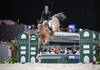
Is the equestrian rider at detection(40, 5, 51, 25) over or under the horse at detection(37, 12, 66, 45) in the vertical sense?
over

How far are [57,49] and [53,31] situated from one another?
228mm

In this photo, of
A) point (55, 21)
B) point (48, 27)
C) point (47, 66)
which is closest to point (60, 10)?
point (55, 21)

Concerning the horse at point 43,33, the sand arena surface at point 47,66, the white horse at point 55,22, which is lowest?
the sand arena surface at point 47,66

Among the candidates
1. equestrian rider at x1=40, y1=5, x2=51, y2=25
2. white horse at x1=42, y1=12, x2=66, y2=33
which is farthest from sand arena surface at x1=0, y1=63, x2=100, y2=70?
equestrian rider at x1=40, y1=5, x2=51, y2=25

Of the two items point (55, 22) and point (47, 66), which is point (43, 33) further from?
point (47, 66)

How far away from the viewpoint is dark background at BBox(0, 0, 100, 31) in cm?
383

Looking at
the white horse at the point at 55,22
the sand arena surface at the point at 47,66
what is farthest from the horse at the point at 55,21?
the sand arena surface at the point at 47,66

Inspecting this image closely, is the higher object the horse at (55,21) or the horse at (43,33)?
the horse at (55,21)

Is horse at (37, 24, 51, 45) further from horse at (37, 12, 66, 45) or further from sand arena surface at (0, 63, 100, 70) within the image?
sand arena surface at (0, 63, 100, 70)

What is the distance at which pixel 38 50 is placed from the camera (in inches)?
151

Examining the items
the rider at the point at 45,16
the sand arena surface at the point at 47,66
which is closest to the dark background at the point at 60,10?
the rider at the point at 45,16

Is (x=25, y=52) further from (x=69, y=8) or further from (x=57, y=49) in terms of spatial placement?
(x=69, y=8)

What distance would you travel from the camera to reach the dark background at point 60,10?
3826mm

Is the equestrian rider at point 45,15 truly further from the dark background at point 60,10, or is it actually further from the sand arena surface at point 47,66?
the sand arena surface at point 47,66
